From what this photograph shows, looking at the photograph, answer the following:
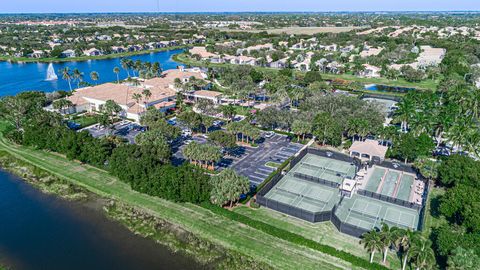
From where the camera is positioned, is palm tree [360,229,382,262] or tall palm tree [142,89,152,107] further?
tall palm tree [142,89,152,107]

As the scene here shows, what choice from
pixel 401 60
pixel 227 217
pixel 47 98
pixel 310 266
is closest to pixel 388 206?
pixel 310 266

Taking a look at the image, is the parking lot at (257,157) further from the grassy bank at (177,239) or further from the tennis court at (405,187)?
the tennis court at (405,187)

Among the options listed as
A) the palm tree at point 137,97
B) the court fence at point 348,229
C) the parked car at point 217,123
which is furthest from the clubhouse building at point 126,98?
the court fence at point 348,229

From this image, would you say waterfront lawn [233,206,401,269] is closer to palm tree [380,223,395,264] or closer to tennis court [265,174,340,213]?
palm tree [380,223,395,264]

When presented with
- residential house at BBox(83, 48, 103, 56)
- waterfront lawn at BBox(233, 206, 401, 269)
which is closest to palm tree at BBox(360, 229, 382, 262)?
waterfront lawn at BBox(233, 206, 401, 269)

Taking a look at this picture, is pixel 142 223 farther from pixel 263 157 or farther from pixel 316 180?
pixel 316 180

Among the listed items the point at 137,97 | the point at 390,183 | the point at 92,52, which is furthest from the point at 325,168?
the point at 92,52
